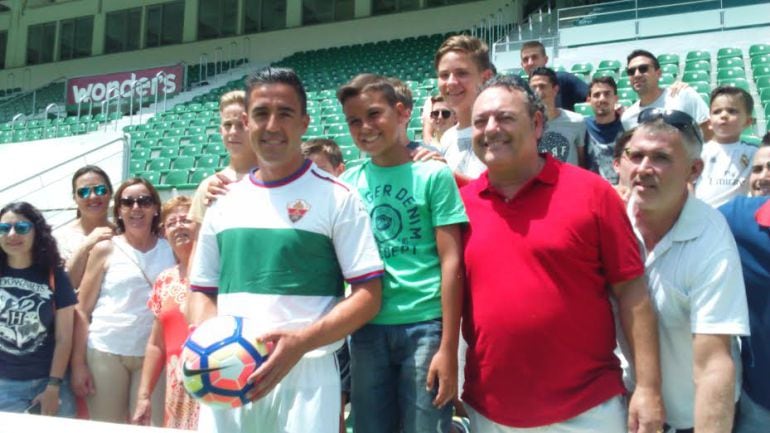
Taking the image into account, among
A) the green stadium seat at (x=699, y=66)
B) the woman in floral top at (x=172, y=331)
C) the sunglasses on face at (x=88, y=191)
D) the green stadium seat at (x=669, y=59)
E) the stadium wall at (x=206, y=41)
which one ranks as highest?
the stadium wall at (x=206, y=41)

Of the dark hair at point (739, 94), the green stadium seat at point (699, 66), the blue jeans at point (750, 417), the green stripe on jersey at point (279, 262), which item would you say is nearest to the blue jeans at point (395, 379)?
the green stripe on jersey at point (279, 262)

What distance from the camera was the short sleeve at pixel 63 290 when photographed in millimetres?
3299

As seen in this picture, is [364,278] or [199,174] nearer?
[364,278]

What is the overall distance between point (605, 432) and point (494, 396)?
330 millimetres

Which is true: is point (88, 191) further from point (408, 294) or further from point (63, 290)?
point (408, 294)

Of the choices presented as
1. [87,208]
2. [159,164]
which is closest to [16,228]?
[87,208]

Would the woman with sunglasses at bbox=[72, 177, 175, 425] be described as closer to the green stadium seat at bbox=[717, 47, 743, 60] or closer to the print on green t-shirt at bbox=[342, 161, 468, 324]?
the print on green t-shirt at bbox=[342, 161, 468, 324]

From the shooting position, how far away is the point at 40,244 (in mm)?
3359

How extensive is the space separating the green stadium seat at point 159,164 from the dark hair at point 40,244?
827 cm

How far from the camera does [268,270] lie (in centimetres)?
193

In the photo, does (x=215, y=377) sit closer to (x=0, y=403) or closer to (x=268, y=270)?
(x=268, y=270)

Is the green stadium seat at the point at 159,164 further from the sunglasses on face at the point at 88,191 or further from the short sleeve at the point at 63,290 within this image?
the short sleeve at the point at 63,290

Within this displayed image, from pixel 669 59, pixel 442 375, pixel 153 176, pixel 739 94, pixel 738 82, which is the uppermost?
pixel 669 59

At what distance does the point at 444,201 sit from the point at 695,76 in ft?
28.1
